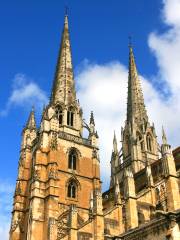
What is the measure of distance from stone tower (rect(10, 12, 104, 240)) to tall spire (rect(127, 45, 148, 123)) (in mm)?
7915

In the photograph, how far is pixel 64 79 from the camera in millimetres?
43000

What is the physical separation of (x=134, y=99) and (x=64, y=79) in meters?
10.6

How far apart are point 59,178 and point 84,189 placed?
9.40 ft

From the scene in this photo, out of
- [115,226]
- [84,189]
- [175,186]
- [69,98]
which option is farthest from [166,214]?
[69,98]

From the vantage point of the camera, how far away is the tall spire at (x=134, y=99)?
4695cm

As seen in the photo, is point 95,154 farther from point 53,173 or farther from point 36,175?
point 36,175

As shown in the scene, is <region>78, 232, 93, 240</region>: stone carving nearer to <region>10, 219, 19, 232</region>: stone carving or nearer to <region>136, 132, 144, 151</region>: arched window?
<region>10, 219, 19, 232</region>: stone carving

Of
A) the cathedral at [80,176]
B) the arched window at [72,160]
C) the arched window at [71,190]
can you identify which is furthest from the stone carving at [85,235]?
the arched window at [72,160]

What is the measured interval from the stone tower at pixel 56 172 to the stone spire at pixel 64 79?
111mm

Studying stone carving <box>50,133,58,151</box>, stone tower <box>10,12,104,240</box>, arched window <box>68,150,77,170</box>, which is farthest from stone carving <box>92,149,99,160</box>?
stone carving <box>50,133,58,151</box>

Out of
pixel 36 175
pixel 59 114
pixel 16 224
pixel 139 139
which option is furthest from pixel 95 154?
pixel 16 224

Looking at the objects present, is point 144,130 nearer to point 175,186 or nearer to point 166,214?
point 175,186

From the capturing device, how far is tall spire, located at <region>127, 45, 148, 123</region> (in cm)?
4695

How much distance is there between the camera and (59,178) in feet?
111
